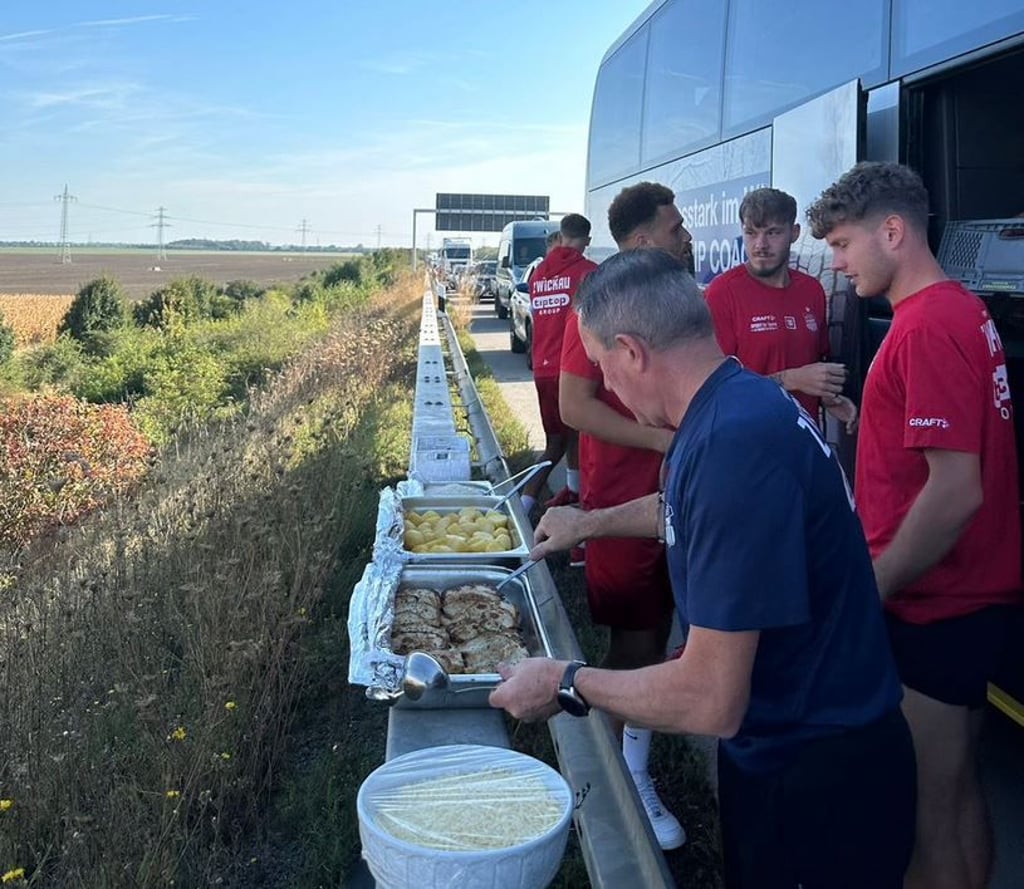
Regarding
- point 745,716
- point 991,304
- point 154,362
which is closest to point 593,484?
point 991,304

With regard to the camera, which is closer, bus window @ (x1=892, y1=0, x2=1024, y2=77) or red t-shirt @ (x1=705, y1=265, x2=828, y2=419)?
bus window @ (x1=892, y1=0, x2=1024, y2=77)

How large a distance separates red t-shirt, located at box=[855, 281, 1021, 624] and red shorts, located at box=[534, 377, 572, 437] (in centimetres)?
521

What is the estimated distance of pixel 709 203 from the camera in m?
7.24

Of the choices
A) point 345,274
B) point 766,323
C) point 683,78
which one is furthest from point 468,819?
point 345,274

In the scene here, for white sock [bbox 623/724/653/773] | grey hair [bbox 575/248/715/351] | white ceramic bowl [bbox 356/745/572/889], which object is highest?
grey hair [bbox 575/248/715/351]

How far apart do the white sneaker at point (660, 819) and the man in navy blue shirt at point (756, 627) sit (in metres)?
1.63

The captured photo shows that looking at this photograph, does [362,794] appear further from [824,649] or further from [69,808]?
[69,808]

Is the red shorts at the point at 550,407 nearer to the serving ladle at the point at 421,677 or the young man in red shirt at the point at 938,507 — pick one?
the young man in red shirt at the point at 938,507

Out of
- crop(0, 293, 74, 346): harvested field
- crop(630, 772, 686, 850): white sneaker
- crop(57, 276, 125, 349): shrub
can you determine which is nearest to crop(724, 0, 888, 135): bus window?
crop(630, 772, 686, 850): white sneaker

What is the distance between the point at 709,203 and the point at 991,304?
319cm

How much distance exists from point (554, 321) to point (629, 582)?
171 inches

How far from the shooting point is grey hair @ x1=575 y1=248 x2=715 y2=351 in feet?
6.57

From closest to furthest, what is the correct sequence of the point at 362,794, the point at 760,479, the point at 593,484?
the point at 760,479 → the point at 362,794 → the point at 593,484

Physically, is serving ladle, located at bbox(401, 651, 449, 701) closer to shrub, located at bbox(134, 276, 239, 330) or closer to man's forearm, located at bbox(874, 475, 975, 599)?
man's forearm, located at bbox(874, 475, 975, 599)
